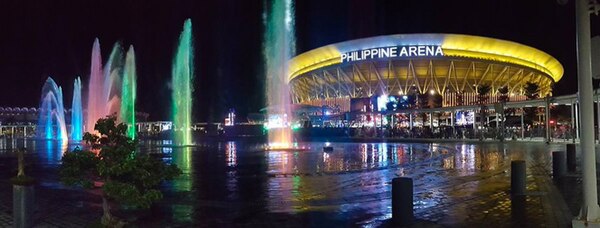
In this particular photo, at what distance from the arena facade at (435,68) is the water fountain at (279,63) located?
48.1m

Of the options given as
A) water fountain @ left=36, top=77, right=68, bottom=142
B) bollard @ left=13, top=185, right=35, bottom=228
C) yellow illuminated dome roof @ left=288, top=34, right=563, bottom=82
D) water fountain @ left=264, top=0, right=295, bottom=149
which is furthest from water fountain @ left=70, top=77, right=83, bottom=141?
bollard @ left=13, top=185, right=35, bottom=228

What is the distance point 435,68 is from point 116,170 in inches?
3453

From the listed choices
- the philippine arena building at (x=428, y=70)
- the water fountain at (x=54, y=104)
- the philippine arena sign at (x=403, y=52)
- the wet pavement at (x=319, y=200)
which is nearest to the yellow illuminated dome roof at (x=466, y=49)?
the philippine arena building at (x=428, y=70)

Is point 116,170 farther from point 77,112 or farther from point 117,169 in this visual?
point 77,112

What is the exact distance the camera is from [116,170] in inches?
295

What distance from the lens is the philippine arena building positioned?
8694cm

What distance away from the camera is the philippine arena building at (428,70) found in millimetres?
86938

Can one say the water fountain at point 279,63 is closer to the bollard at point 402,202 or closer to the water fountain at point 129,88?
the water fountain at point 129,88

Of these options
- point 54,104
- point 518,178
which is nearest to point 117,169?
point 518,178

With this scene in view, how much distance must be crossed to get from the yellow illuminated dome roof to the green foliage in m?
81.9

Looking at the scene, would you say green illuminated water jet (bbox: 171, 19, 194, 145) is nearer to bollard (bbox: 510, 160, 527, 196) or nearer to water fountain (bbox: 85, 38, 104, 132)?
water fountain (bbox: 85, 38, 104, 132)

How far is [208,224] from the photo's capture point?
9.29 metres

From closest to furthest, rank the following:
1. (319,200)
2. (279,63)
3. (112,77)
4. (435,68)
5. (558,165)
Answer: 1. (319,200)
2. (558,165)
3. (279,63)
4. (112,77)
5. (435,68)

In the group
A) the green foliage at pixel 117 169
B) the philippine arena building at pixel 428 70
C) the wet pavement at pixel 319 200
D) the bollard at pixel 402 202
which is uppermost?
the philippine arena building at pixel 428 70
